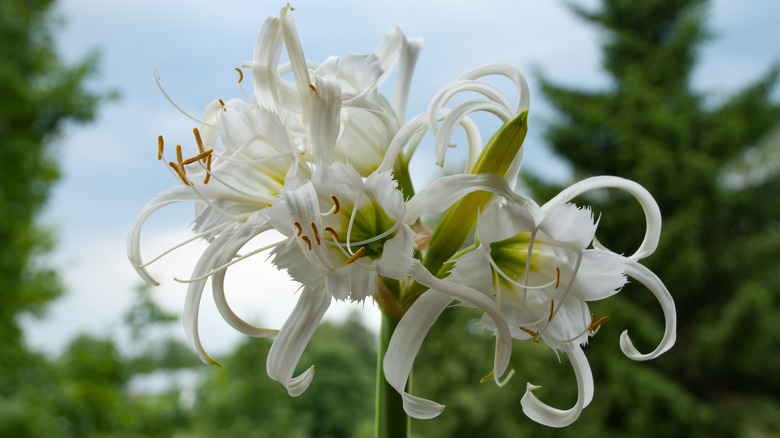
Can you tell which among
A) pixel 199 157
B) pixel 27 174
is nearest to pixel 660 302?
pixel 199 157

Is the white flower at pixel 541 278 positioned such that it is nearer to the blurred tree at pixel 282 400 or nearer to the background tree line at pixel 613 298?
the background tree line at pixel 613 298

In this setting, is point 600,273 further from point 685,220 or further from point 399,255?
point 685,220

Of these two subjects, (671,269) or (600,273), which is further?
(671,269)

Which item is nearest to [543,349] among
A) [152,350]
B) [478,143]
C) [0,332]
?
[152,350]

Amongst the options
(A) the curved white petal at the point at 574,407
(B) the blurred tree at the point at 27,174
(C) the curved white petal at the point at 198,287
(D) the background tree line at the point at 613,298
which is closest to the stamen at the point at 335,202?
(C) the curved white petal at the point at 198,287

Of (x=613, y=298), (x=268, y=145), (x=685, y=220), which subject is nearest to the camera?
(x=268, y=145)

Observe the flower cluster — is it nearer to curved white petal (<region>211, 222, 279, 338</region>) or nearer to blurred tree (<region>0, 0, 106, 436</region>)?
curved white petal (<region>211, 222, 279, 338</region>)

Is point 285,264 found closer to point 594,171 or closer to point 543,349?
point 543,349

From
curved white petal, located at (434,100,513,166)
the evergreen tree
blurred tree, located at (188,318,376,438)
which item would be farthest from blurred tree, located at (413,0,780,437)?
curved white petal, located at (434,100,513,166)
